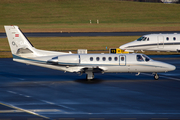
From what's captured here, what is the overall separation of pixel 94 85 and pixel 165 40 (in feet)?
61.4

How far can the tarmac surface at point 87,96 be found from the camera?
54.6 feet

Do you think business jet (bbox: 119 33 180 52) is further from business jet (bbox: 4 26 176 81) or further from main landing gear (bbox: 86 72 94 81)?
main landing gear (bbox: 86 72 94 81)

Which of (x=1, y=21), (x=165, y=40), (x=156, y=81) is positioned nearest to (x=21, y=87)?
(x=156, y=81)

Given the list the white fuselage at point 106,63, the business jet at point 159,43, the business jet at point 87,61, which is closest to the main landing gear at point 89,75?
the business jet at point 87,61

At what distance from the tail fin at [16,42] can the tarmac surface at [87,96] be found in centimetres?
241

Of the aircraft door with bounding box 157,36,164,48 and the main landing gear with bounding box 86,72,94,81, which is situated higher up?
the aircraft door with bounding box 157,36,164,48

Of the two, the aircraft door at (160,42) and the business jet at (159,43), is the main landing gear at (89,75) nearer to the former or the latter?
the business jet at (159,43)

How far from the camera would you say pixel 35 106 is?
720 inches

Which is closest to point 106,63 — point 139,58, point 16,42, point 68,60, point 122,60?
point 122,60

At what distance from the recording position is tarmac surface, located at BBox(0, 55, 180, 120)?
54.6ft

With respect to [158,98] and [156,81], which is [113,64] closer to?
[156,81]

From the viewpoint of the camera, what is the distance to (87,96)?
20.7 m

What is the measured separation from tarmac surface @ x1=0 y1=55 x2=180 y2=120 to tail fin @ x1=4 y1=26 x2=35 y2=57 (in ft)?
7.92

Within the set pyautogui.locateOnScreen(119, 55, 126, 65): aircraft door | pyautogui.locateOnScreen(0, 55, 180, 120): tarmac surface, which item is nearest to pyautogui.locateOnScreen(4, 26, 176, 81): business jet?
pyautogui.locateOnScreen(119, 55, 126, 65): aircraft door
